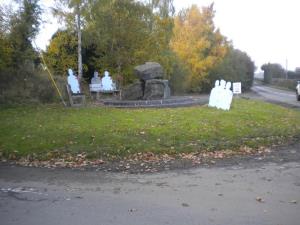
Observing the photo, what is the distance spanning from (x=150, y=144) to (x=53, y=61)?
20.6m

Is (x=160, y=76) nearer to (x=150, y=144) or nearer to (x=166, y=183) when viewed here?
(x=150, y=144)

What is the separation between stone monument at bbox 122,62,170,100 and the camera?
22.7 m

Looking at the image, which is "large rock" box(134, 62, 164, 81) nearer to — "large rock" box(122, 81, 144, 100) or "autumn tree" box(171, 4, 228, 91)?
"large rock" box(122, 81, 144, 100)

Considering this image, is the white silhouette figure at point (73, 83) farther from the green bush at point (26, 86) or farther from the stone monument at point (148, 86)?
the stone monument at point (148, 86)

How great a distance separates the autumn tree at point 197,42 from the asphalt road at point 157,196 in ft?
113

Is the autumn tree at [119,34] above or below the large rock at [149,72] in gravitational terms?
above

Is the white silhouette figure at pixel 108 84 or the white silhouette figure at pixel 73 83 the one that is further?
the white silhouette figure at pixel 108 84

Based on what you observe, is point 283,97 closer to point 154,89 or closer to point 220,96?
point 154,89

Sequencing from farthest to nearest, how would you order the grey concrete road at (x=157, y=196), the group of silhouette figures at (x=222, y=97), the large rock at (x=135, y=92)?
the large rock at (x=135, y=92) → the group of silhouette figures at (x=222, y=97) → the grey concrete road at (x=157, y=196)

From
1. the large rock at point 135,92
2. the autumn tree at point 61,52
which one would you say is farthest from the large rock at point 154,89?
the autumn tree at point 61,52

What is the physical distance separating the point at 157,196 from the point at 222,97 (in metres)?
13.1

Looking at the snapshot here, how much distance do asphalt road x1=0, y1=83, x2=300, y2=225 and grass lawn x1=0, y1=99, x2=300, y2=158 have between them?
5.75ft

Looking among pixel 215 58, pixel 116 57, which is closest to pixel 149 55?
pixel 116 57

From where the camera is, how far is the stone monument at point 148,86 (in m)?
22.7
